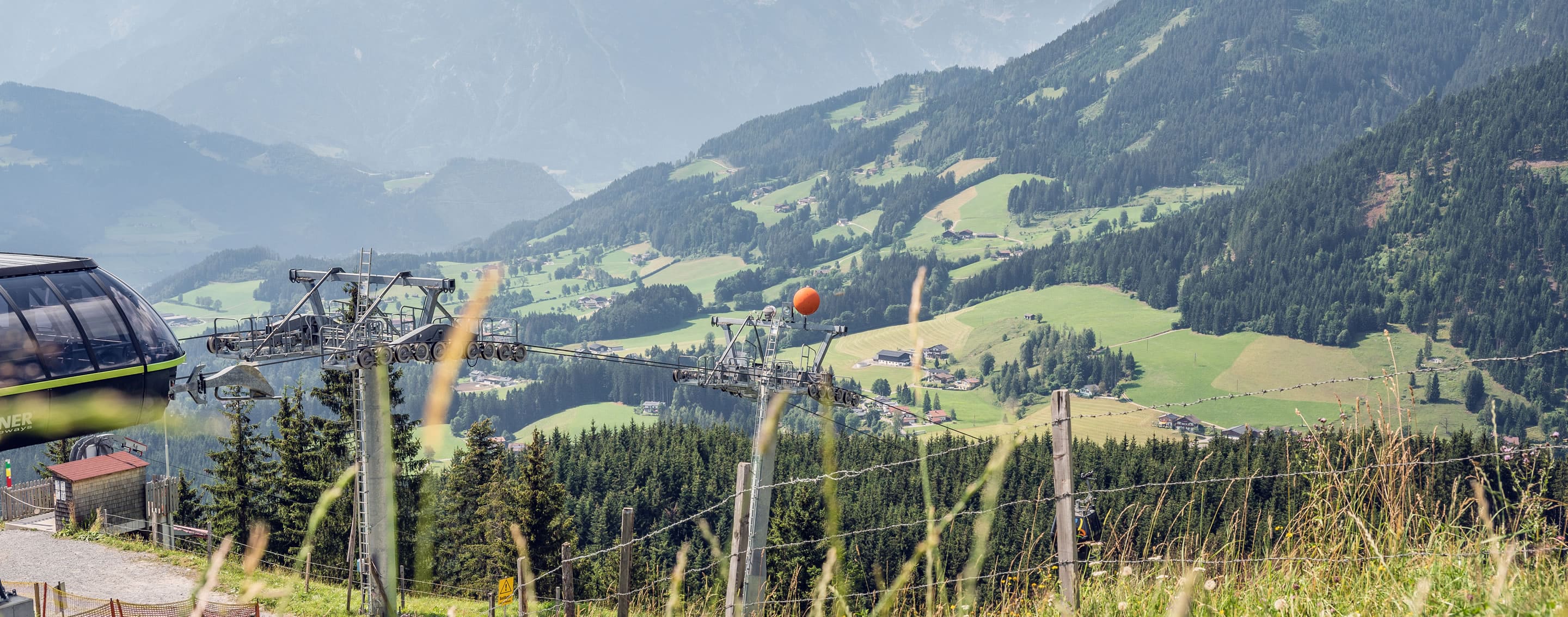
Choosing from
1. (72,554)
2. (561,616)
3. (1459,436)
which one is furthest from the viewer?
(1459,436)

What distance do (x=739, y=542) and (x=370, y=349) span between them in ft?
43.9

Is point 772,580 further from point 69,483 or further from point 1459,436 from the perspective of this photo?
point 1459,436

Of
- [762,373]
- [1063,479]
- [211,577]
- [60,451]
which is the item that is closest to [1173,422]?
[60,451]

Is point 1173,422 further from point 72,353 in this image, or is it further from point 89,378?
point 72,353

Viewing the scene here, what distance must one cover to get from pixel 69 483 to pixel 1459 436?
80532mm

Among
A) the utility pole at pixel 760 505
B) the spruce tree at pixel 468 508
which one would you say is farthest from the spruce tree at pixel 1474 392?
the utility pole at pixel 760 505

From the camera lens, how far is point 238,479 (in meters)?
43.4

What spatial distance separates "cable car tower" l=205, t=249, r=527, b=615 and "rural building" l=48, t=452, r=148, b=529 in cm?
919

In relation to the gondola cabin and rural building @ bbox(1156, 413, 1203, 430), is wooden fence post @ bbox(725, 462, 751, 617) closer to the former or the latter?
the gondola cabin

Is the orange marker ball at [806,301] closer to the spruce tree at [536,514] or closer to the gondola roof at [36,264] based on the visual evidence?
the gondola roof at [36,264]

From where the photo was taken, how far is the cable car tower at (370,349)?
25.4 metres

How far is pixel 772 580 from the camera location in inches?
1844

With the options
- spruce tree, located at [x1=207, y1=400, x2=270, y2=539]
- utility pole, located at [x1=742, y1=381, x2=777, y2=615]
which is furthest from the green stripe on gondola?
spruce tree, located at [x1=207, y1=400, x2=270, y2=539]

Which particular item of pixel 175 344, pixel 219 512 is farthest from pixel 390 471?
pixel 219 512
